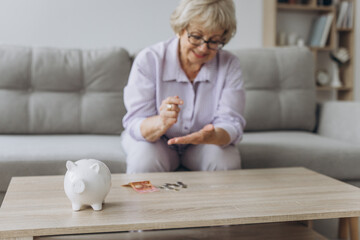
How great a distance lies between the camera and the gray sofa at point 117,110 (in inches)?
71.6

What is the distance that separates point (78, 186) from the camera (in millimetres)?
949

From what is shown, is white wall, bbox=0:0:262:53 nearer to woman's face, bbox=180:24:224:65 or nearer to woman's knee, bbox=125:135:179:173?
woman's face, bbox=180:24:224:65

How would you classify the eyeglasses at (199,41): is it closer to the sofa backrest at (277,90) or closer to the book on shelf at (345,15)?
the sofa backrest at (277,90)

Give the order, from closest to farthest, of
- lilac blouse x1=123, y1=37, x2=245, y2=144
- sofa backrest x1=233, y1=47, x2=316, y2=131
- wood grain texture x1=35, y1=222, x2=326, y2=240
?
wood grain texture x1=35, y1=222, x2=326, y2=240 < lilac blouse x1=123, y1=37, x2=245, y2=144 < sofa backrest x1=233, y1=47, x2=316, y2=131

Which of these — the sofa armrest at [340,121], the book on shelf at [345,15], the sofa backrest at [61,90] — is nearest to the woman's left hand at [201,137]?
the sofa backrest at [61,90]

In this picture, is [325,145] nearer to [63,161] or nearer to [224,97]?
[224,97]

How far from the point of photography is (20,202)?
100cm

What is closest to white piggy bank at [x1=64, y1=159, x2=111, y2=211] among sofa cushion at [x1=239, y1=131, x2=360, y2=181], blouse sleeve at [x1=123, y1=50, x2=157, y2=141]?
blouse sleeve at [x1=123, y1=50, x2=157, y2=141]

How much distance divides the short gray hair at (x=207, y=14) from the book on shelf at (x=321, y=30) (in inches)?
88.9

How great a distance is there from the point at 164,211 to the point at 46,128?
1301 millimetres

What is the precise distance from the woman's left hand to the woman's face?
322mm

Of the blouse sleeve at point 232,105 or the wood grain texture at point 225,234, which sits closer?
the wood grain texture at point 225,234

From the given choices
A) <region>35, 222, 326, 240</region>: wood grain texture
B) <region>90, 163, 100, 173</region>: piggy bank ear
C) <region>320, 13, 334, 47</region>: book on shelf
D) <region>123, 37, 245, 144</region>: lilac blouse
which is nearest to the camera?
Result: <region>90, 163, 100, 173</region>: piggy bank ear

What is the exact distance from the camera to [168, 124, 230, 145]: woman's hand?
4.37 ft
